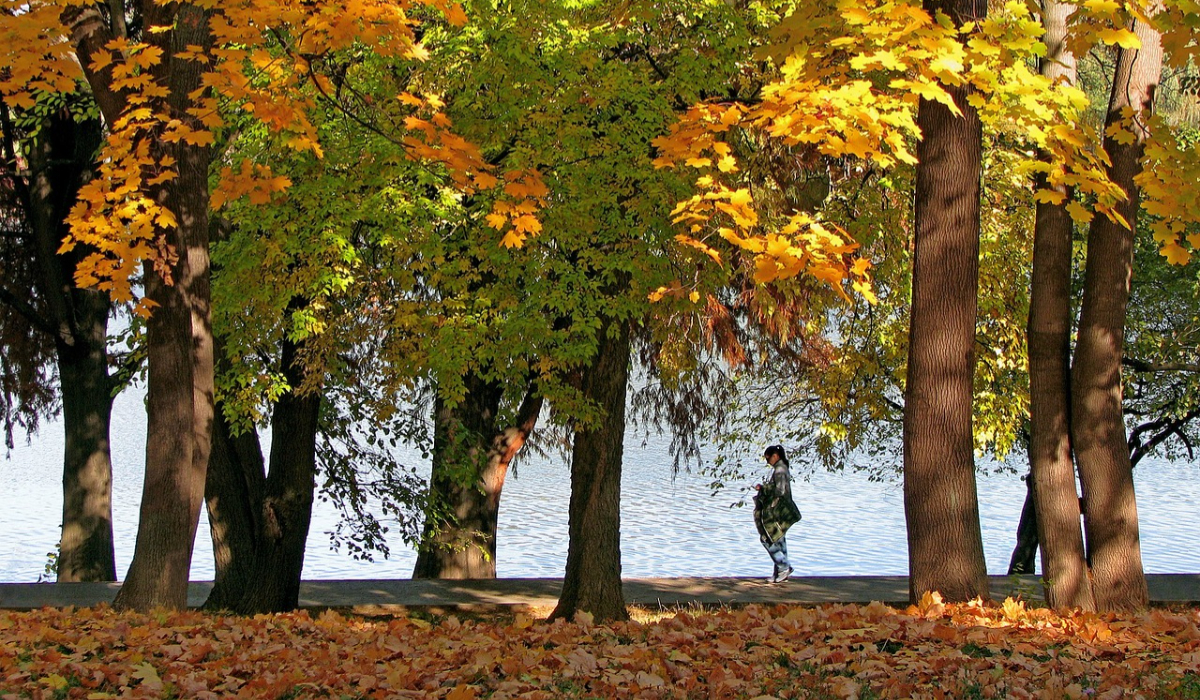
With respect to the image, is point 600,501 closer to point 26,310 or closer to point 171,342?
point 171,342

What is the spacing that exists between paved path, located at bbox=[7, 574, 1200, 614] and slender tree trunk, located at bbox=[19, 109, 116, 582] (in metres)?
2.04

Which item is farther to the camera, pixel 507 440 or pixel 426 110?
pixel 507 440

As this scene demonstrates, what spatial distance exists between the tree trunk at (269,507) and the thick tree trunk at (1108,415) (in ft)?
24.6

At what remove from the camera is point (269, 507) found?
12711mm

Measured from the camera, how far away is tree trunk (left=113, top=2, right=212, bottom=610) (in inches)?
341

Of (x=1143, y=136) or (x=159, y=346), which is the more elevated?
(x=1143, y=136)

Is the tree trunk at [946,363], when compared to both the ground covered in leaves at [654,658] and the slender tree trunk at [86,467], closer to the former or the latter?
the ground covered in leaves at [654,658]

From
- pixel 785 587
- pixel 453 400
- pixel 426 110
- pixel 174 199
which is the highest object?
pixel 426 110

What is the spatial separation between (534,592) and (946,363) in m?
8.16

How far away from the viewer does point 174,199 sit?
8.65 meters

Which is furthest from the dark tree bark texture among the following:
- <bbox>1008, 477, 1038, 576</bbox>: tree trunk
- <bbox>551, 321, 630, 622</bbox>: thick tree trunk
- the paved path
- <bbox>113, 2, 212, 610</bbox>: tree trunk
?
<bbox>1008, 477, 1038, 576</bbox>: tree trunk

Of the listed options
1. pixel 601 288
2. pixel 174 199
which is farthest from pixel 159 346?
pixel 601 288

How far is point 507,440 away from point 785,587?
456 cm

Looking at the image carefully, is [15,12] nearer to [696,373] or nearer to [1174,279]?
[696,373]
